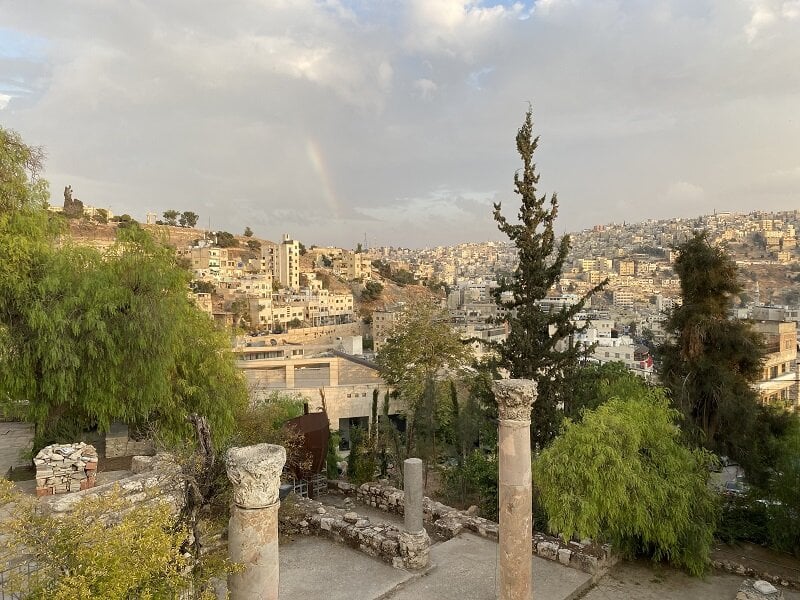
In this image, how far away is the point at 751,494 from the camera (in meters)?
15.0

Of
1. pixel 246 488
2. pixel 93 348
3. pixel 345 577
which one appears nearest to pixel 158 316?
pixel 93 348

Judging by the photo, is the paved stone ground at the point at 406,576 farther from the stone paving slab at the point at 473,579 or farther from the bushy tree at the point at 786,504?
the bushy tree at the point at 786,504

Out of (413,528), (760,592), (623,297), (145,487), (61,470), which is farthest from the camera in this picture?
(623,297)

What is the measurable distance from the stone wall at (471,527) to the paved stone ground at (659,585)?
12.6 inches

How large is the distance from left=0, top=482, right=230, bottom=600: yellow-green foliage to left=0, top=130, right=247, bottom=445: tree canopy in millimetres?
7422

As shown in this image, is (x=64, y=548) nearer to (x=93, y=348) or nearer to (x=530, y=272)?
(x=93, y=348)

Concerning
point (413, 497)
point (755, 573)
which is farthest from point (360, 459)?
point (755, 573)

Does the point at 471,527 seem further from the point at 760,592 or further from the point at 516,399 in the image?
the point at 516,399

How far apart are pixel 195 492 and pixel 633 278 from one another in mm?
201890

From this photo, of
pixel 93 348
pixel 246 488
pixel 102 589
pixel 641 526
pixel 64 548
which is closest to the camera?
pixel 102 589

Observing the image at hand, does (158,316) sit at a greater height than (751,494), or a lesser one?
greater

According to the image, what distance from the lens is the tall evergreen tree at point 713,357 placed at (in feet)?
53.7

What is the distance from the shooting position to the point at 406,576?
37.3 feet

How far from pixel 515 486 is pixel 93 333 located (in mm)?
9875
